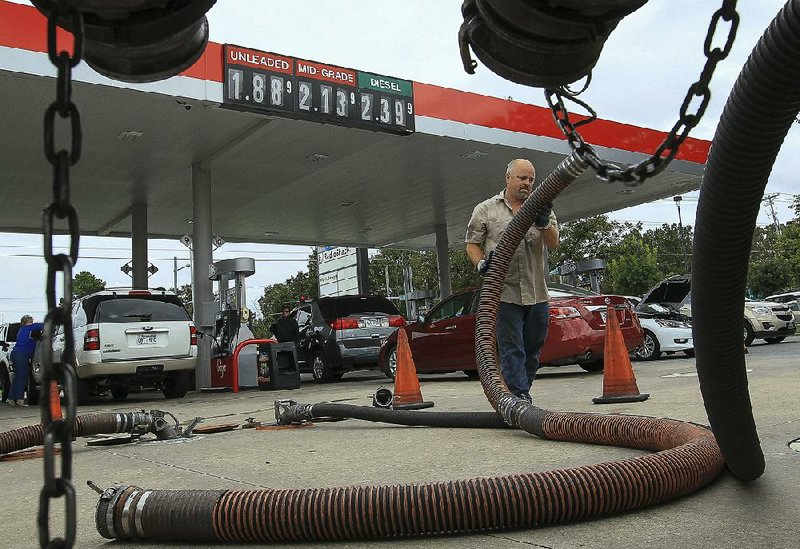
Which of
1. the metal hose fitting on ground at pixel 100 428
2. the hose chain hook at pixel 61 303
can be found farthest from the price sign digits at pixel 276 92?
the hose chain hook at pixel 61 303

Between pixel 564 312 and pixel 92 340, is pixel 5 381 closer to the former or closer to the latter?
pixel 92 340

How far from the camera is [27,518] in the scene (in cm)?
292

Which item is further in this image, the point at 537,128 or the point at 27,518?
the point at 537,128

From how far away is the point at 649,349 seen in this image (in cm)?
1420

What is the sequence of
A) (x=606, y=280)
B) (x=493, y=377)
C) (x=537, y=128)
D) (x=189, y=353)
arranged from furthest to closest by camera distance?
(x=606, y=280)
(x=537, y=128)
(x=189, y=353)
(x=493, y=377)

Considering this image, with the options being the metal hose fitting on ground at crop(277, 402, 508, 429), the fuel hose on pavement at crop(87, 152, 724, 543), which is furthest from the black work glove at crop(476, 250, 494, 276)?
the fuel hose on pavement at crop(87, 152, 724, 543)

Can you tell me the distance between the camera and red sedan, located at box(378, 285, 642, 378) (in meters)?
10.2

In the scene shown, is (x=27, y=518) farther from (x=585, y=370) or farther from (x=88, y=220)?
(x=88, y=220)

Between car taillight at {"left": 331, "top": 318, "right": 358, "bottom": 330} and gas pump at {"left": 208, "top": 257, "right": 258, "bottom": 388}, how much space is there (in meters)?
1.61

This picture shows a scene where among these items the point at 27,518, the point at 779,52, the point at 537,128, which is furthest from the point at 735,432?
the point at 537,128

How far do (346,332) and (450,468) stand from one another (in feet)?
34.0

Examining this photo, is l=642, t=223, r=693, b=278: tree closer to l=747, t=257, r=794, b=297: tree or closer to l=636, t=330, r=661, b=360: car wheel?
l=747, t=257, r=794, b=297: tree

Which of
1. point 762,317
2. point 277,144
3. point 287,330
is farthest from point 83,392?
point 762,317

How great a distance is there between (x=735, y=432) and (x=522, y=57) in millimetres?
1495
